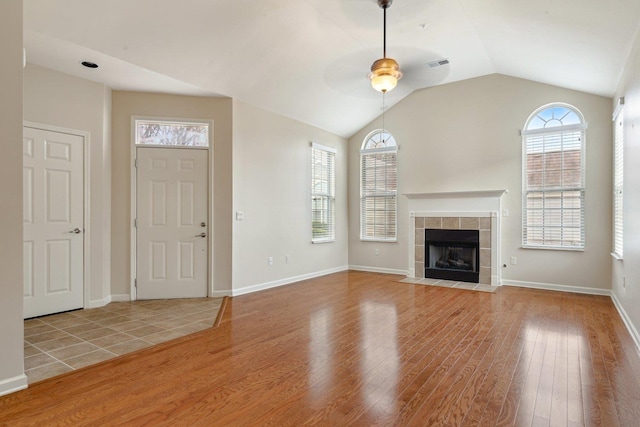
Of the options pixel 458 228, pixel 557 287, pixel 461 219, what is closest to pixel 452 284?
pixel 458 228

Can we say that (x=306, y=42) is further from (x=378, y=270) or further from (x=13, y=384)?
(x=378, y=270)

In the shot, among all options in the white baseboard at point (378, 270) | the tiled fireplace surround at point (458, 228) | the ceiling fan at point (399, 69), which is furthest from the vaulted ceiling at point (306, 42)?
the white baseboard at point (378, 270)

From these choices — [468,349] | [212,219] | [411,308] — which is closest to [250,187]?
[212,219]

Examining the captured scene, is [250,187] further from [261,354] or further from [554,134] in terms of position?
[554,134]

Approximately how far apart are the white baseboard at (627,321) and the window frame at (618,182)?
0.58 metres

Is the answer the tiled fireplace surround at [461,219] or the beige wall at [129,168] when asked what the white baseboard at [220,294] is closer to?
the beige wall at [129,168]

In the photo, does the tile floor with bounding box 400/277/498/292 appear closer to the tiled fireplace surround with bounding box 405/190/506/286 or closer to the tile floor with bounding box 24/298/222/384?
the tiled fireplace surround with bounding box 405/190/506/286

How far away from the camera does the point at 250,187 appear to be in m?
5.52

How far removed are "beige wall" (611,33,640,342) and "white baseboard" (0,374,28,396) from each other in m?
4.95

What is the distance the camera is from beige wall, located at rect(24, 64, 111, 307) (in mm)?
4125

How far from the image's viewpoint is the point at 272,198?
5.92m

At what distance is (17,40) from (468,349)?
419cm

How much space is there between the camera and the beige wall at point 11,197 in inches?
93.6

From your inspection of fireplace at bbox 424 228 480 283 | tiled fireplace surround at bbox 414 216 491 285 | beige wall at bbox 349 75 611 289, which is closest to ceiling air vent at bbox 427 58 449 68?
beige wall at bbox 349 75 611 289
